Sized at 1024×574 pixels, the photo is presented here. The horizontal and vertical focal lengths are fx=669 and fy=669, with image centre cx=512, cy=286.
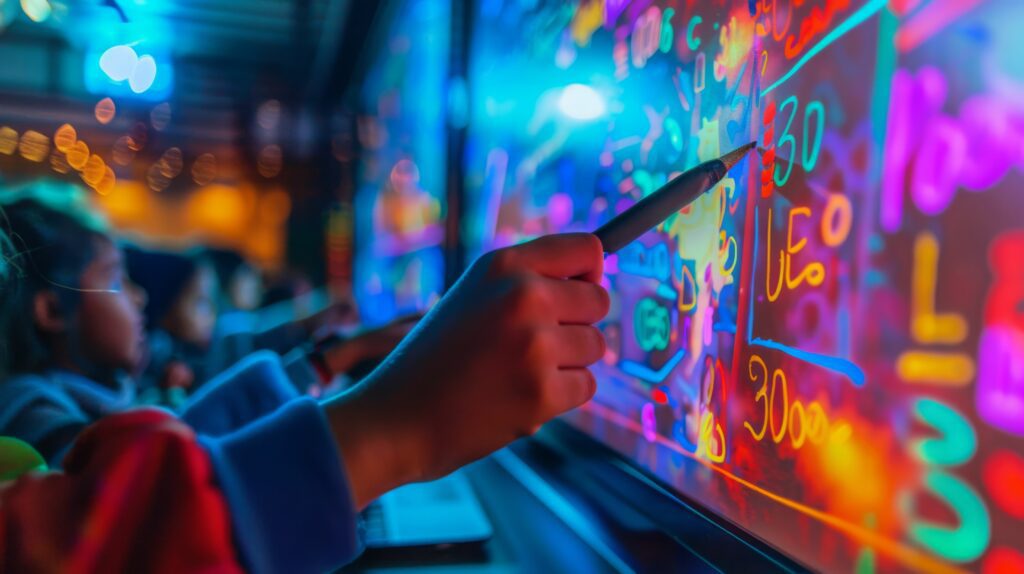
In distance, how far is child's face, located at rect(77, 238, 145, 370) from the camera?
1.11 metres

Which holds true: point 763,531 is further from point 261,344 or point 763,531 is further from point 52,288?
point 261,344

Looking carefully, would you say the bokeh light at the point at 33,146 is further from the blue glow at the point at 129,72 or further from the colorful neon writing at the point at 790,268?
the colorful neon writing at the point at 790,268

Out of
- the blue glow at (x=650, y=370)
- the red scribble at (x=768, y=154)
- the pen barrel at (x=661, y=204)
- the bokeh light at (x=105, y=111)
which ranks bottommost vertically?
the blue glow at (x=650, y=370)

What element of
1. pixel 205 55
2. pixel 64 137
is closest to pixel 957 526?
pixel 205 55

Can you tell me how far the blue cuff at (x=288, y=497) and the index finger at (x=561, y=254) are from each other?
133 millimetres

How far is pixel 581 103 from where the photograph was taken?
652mm

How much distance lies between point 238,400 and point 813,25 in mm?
570

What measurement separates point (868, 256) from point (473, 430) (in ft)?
0.66

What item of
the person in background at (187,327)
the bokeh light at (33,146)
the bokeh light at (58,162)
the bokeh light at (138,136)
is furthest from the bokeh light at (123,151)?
the person in background at (187,327)

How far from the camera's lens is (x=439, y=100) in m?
1.20

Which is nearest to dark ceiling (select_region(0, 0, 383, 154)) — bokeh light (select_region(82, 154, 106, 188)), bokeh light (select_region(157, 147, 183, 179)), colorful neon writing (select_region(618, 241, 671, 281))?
bokeh light (select_region(157, 147, 183, 179))

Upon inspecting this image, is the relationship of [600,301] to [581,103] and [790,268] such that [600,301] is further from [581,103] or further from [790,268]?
[581,103]

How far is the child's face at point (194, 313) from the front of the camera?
2113 mm

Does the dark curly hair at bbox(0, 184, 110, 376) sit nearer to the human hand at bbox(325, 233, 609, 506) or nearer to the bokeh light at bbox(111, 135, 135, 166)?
the human hand at bbox(325, 233, 609, 506)
